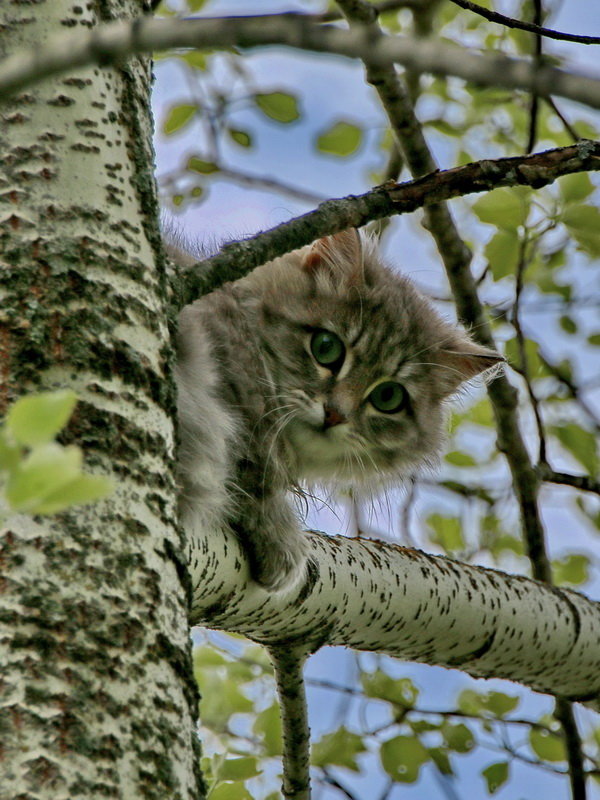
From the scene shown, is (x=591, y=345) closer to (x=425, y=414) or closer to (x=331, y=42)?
(x=425, y=414)

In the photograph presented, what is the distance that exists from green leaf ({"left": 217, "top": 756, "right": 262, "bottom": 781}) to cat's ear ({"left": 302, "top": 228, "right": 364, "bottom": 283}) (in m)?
1.22

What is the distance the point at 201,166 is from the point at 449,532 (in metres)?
1.39

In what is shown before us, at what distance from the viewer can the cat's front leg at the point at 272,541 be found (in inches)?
68.8

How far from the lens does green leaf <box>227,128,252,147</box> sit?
2645 mm

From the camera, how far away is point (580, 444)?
249cm

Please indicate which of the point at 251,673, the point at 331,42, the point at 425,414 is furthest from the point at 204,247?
the point at 331,42

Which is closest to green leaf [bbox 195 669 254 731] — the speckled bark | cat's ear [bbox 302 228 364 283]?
cat's ear [bbox 302 228 364 283]

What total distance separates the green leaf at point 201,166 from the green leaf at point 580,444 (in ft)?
4.07

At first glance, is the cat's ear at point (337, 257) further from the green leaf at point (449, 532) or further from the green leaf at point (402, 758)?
the green leaf at point (402, 758)

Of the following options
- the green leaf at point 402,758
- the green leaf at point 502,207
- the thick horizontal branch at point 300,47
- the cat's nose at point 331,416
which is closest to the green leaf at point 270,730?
the green leaf at point 402,758

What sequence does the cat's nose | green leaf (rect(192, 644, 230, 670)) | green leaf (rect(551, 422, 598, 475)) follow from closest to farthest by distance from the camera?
the cat's nose
green leaf (rect(551, 422, 598, 475))
green leaf (rect(192, 644, 230, 670))

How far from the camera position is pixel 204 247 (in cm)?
239

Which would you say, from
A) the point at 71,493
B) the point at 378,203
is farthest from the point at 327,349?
the point at 71,493

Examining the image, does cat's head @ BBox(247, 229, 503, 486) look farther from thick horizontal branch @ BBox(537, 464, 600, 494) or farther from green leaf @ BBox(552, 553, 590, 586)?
green leaf @ BBox(552, 553, 590, 586)
